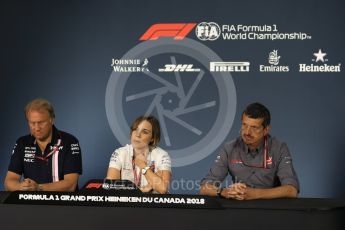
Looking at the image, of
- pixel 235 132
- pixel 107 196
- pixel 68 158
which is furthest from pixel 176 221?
pixel 235 132

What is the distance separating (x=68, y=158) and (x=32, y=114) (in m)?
0.33

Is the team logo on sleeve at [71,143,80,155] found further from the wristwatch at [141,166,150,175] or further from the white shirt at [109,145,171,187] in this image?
the wristwatch at [141,166,150,175]

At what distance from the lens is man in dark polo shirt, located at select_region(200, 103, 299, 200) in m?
3.12

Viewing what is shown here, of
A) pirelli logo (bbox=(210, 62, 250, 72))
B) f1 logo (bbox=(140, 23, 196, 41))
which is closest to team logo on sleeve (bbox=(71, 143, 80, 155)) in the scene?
f1 logo (bbox=(140, 23, 196, 41))

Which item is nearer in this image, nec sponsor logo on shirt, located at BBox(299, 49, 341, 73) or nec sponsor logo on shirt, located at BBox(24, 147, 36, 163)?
nec sponsor logo on shirt, located at BBox(24, 147, 36, 163)

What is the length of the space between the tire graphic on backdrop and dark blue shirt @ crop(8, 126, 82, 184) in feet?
3.59

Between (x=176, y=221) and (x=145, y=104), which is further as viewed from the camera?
(x=145, y=104)

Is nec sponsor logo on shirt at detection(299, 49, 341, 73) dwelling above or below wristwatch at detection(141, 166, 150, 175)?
above

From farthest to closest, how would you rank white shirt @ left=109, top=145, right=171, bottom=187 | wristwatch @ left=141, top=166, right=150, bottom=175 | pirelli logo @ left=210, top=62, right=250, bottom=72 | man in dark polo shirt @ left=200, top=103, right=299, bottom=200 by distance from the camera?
pirelli logo @ left=210, top=62, right=250, bottom=72 → white shirt @ left=109, top=145, right=171, bottom=187 → wristwatch @ left=141, top=166, right=150, bottom=175 → man in dark polo shirt @ left=200, top=103, right=299, bottom=200

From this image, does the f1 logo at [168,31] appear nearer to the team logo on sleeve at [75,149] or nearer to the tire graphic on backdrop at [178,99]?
the tire graphic on backdrop at [178,99]

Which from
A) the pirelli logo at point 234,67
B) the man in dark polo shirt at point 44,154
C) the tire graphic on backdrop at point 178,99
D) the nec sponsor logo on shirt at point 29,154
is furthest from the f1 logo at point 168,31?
the nec sponsor logo on shirt at point 29,154

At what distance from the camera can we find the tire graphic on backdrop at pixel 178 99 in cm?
436

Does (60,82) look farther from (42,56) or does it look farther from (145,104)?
(145,104)

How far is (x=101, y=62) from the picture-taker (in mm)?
4473
